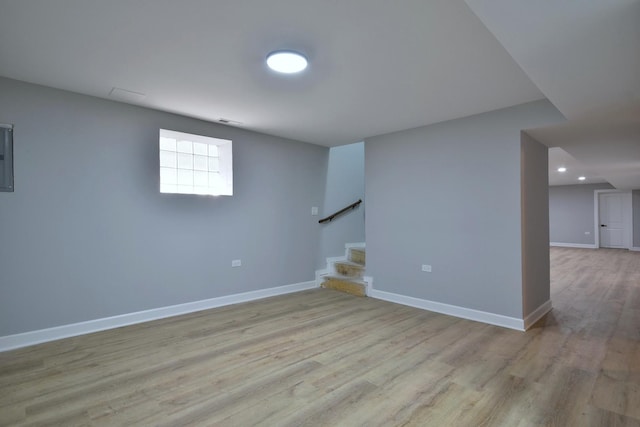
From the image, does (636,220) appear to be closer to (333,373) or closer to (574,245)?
(574,245)

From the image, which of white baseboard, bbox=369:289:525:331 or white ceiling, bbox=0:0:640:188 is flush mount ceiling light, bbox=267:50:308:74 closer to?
white ceiling, bbox=0:0:640:188

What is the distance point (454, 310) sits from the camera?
3926 mm

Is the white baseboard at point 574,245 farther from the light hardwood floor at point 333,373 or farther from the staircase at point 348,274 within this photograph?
the staircase at point 348,274

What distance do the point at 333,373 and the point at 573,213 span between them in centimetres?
1262

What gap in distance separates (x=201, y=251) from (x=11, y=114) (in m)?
2.28

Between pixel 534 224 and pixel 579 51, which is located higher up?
pixel 579 51

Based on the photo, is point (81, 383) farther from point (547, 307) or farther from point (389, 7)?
point (547, 307)

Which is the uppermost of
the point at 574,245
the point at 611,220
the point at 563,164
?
the point at 563,164

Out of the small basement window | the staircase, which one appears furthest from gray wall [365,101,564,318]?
the small basement window

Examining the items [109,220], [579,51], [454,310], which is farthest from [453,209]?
[109,220]

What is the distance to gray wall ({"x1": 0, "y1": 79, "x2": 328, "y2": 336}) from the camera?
9.71 feet

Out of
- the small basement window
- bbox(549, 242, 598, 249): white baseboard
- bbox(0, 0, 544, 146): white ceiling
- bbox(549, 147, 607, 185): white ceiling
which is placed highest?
bbox(0, 0, 544, 146): white ceiling

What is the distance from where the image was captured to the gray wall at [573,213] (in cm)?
1093

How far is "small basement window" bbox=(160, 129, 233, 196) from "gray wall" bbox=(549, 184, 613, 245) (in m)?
12.3
